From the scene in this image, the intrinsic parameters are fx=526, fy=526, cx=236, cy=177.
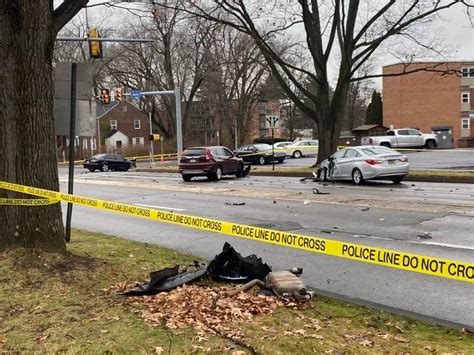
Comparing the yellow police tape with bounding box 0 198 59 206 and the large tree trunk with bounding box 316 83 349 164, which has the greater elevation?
the large tree trunk with bounding box 316 83 349 164

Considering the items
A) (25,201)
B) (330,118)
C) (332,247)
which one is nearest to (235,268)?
(332,247)

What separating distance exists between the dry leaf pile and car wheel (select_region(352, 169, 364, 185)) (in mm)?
14701

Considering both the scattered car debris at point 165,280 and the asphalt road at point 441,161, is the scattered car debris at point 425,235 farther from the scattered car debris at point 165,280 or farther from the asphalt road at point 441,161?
the asphalt road at point 441,161

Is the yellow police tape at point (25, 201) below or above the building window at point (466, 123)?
below

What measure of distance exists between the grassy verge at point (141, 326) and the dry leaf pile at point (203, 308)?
40mm

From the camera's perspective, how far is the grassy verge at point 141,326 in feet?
12.9

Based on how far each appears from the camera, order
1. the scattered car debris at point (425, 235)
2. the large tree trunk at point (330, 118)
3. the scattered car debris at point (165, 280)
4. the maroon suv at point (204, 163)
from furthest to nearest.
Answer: the large tree trunk at point (330, 118) → the maroon suv at point (204, 163) → the scattered car debris at point (425, 235) → the scattered car debris at point (165, 280)

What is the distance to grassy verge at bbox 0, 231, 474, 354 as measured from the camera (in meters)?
3.94

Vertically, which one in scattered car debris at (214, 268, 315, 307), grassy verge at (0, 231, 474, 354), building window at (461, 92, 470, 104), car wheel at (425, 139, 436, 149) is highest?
building window at (461, 92, 470, 104)

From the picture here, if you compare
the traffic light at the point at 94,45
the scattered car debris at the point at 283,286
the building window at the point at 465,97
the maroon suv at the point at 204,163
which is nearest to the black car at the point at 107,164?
the maroon suv at the point at 204,163

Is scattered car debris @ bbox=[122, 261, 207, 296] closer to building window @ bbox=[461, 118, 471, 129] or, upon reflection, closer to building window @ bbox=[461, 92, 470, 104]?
building window @ bbox=[461, 118, 471, 129]

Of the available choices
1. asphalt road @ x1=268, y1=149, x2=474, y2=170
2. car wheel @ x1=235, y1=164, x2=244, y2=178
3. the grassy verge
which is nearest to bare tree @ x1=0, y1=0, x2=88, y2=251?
the grassy verge

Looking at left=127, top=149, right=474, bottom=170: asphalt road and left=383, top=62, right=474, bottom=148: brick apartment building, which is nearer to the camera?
left=127, top=149, right=474, bottom=170: asphalt road

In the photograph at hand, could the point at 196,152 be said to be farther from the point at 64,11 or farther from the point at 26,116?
the point at 26,116
